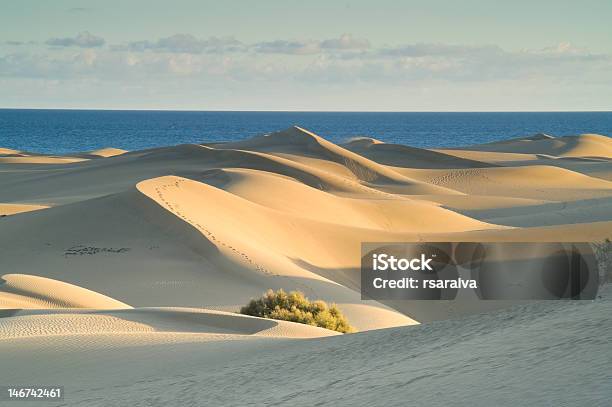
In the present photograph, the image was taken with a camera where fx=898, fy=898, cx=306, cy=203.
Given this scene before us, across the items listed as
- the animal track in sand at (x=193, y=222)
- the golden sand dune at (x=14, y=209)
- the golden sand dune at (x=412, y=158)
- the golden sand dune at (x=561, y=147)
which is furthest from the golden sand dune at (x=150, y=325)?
the golden sand dune at (x=561, y=147)

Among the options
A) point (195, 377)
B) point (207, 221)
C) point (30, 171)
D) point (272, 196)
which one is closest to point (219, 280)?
point (207, 221)

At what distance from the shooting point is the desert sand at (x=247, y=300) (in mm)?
6824

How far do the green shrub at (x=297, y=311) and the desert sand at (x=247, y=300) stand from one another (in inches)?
22.6

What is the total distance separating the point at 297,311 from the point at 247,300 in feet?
8.51

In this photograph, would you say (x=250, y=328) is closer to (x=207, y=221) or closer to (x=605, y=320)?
(x=605, y=320)

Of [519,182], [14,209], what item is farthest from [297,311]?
[519,182]

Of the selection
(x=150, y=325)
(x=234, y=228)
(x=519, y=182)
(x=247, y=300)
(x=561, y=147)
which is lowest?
(x=519, y=182)

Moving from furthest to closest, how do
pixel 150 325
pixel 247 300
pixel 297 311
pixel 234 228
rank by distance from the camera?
pixel 234 228 → pixel 247 300 → pixel 297 311 → pixel 150 325

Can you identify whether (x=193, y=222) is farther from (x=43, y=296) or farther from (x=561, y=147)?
(x=561, y=147)

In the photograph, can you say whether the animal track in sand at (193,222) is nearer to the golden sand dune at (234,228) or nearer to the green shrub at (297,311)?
the golden sand dune at (234,228)

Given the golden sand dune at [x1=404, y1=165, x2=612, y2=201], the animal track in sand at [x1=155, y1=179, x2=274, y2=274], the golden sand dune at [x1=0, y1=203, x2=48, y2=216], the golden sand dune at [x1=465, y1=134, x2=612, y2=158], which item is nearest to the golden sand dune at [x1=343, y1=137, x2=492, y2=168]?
the golden sand dune at [x1=404, y1=165, x2=612, y2=201]

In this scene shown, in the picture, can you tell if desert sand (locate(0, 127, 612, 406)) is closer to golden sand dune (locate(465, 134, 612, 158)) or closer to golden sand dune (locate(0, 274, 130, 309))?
golden sand dune (locate(0, 274, 130, 309))

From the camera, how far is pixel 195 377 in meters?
8.36

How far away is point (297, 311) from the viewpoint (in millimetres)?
13305
